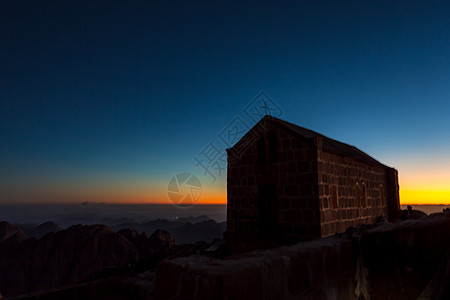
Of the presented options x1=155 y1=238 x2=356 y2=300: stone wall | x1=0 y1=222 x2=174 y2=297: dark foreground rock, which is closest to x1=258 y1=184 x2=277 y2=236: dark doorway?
x1=155 y1=238 x2=356 y2=300: stone wall

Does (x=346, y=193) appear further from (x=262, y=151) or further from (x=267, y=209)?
(x=262, y=151)

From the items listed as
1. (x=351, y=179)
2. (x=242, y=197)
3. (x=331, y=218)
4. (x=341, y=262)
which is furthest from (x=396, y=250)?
(x=351, y=179)

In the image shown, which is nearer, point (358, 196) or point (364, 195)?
point (358, 196)

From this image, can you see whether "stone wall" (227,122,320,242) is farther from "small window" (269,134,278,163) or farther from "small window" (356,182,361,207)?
"small window" (356,182,361,207)

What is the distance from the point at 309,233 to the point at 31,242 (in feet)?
194

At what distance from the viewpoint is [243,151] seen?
1169 cm

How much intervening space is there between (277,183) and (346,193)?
310 centimetres

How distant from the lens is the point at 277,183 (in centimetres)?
1048

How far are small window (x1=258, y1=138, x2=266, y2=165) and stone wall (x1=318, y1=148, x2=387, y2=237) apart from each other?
2.26m

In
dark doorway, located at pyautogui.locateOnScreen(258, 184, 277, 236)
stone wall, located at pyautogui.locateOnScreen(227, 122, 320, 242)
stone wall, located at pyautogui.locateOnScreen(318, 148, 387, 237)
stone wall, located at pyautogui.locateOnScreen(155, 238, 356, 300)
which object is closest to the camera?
stone wall, located at pyautogui.locateOnScreen(155, 238, 356, 300)

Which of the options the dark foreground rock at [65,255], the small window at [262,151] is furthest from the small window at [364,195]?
the dark foreground rock at [65,255]

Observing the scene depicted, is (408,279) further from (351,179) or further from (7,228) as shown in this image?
(7,228)

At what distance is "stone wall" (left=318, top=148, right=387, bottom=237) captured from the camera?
967 cm

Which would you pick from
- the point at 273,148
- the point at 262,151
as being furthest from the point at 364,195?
the point at 262,151
